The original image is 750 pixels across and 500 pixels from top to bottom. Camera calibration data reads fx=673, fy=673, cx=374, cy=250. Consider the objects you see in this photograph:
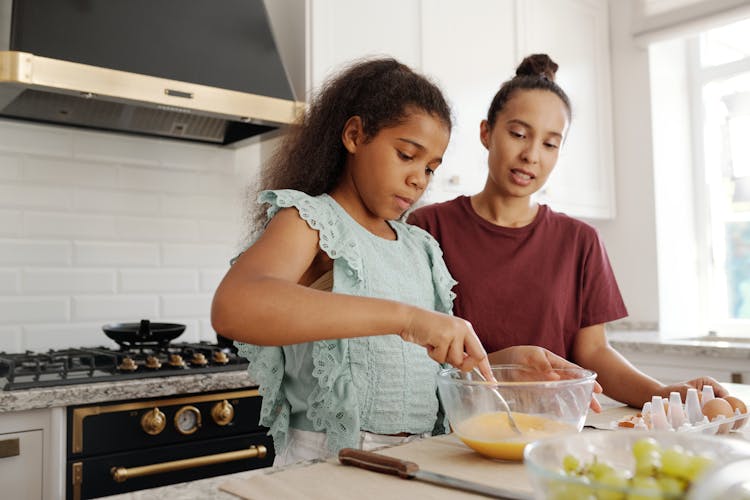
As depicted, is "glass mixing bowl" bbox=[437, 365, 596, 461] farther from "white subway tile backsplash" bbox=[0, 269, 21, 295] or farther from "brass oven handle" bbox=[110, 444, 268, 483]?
"white subway tile backsplash" bbox=[0, 269, 21, 295]

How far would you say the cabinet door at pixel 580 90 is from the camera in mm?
3045

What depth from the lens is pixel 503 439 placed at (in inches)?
30.1

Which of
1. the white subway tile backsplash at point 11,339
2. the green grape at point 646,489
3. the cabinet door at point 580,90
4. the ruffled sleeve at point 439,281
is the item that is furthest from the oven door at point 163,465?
the cabinet door at point 580,90

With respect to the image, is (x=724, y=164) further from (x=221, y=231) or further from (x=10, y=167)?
(x=10, y=167)

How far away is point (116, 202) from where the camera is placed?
2111 mm

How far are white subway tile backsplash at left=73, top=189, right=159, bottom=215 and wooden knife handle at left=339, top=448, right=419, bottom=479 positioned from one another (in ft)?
5.20

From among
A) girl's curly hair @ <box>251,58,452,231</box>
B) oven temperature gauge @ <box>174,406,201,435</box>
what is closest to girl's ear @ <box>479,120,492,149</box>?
girl's curly hair @ <box>251,58,452,231</box>

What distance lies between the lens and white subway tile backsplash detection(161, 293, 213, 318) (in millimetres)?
2195

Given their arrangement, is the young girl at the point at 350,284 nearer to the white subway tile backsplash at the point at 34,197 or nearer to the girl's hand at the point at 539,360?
the girl's hand at the point at 539,360

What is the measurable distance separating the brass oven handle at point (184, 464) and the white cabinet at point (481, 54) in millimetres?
1110

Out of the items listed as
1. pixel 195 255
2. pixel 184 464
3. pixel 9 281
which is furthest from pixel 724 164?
pixel 9 281

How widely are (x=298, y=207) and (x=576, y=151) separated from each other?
8.34ft

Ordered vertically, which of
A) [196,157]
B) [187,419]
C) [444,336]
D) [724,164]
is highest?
[724,164]

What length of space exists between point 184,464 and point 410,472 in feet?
3.55
